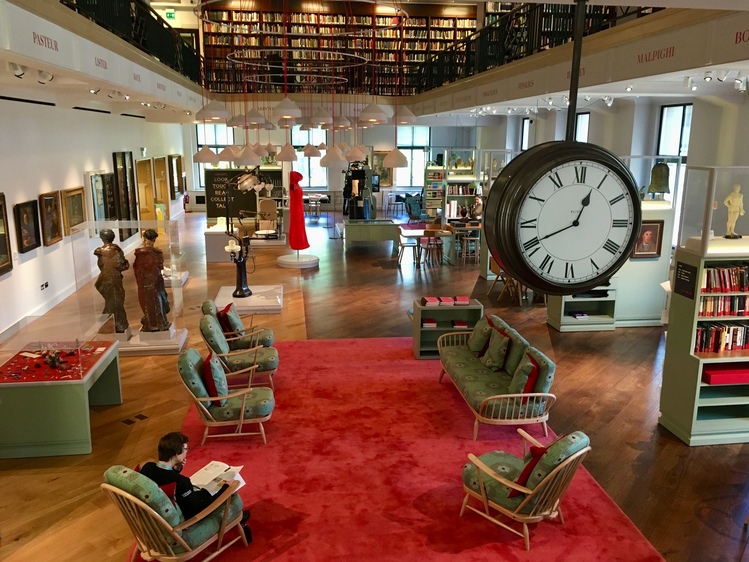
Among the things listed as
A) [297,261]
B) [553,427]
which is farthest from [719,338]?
[297,261]

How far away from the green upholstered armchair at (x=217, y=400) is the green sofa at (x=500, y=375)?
215 centimetres

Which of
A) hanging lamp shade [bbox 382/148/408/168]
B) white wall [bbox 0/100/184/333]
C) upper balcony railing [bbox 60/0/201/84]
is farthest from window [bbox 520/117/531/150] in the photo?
white wall [bbox 0/100/184/333]

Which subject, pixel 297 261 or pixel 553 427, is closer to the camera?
pixel 553 427

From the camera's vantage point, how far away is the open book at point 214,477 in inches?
184

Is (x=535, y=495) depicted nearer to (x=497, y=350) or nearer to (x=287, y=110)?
(x=497, y=350)

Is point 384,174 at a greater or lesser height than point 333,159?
lesser

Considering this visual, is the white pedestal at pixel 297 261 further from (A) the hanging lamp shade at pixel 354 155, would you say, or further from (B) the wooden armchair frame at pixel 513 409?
(B) the wooden armchair frame at pixel 513 409

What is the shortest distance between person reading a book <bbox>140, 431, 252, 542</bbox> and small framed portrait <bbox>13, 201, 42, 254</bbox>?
6982mm

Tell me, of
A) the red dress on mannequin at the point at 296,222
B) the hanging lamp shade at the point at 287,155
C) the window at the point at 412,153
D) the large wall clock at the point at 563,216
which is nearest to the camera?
the large wall clock at the point at 563,216

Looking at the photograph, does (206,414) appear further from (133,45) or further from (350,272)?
(350,272)

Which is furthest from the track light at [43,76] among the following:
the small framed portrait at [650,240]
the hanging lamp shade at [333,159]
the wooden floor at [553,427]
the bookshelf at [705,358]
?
the small framed portrait at [650,240]

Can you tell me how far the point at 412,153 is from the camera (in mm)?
26953

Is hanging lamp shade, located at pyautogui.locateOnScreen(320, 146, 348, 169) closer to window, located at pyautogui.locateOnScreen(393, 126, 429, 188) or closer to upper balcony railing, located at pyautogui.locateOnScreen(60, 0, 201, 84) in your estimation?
upper balcony railing, located at pyautogui.locateOnScreen(60, 0, 201, 84)

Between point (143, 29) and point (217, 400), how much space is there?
7.88 metres
